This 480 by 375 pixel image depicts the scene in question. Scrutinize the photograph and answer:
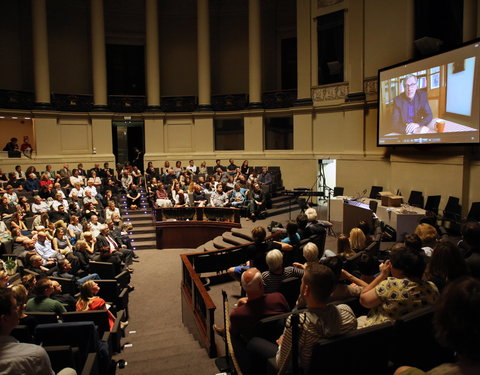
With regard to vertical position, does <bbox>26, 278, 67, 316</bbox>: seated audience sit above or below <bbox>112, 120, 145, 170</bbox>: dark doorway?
below

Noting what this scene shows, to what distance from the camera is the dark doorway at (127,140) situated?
60.8 ft

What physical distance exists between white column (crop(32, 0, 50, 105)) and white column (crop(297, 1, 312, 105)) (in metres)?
10.1

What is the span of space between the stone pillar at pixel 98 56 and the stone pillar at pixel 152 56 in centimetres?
182

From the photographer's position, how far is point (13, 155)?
1482cm

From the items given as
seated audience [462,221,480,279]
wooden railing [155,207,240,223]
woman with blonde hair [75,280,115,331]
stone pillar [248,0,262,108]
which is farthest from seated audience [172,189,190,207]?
seated audience [462,221,480,279]

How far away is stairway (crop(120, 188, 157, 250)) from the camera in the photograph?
38.0 ft

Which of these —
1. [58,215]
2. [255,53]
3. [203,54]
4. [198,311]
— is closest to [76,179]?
[58,215]

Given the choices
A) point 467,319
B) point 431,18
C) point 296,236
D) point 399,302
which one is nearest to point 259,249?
point 296,236

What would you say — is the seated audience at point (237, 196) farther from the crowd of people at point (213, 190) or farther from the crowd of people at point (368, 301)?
the crowd of people at point (368, 301)

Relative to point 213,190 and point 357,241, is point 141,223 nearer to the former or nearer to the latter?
A: point 213,190

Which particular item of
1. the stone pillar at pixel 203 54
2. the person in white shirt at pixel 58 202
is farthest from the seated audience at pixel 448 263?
the stone pillar at pixel 203 54

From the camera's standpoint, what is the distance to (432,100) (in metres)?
9.95

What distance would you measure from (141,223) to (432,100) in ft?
29.4

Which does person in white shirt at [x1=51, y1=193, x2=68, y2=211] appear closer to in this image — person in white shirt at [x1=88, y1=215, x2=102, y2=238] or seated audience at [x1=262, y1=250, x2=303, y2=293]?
person in white shirt at [x1=88, y1=215, x2=102, y2=238]
